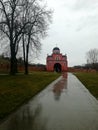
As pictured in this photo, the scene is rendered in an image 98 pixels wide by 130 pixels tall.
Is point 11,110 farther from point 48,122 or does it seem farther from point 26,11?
point 26,11

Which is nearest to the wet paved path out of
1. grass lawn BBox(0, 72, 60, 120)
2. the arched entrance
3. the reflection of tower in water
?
grass lawn BBox(0, 72, 60, 120)

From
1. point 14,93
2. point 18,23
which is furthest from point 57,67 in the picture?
point 14,93

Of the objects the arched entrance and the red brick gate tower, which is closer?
the red brick gate tower

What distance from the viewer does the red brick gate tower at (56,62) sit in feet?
322

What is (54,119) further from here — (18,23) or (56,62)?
(56,62)

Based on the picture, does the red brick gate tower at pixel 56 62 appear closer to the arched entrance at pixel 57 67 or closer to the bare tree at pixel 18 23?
the arched entrance at pixel 57 67

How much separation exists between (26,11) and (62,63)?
206 ft

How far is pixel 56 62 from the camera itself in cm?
9944

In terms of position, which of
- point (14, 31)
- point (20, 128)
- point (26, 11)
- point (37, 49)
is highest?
point (26, 11)

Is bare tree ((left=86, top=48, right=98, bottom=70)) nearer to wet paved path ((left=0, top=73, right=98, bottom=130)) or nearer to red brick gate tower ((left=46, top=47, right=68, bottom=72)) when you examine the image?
red brick gate tower ((left=46, top=47, right=68, bottom=72))

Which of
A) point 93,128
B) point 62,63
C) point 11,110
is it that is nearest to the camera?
point 93,128

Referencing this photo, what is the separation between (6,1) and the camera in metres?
33.0

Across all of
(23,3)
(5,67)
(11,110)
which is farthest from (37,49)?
(5,67)

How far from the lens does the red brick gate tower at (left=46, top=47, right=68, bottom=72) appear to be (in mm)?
98125
